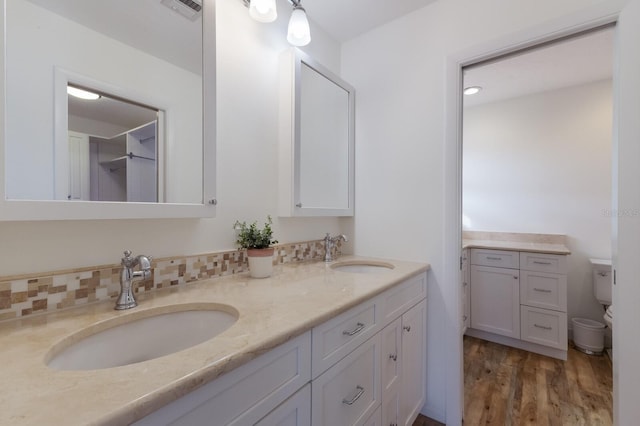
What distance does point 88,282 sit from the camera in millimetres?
829

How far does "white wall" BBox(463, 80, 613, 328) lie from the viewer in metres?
2.38

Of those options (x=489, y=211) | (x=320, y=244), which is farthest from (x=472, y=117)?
(x=320, y=244)

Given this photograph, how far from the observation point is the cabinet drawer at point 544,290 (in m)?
2.13

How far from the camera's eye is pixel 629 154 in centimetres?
106

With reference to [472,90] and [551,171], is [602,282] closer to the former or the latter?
[551,171]

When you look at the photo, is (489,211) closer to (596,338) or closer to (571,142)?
(571,142)

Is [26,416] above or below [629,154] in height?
below

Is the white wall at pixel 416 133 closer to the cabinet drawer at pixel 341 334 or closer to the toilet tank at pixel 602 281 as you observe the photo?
the cabinet drawer at pixel 341 334

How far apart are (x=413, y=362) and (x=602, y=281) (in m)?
1.97

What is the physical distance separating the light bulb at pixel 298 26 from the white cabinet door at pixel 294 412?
148 cm

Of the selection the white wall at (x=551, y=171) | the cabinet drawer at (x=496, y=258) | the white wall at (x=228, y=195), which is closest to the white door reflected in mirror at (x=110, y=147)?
the white wall at (x=228, y=195)

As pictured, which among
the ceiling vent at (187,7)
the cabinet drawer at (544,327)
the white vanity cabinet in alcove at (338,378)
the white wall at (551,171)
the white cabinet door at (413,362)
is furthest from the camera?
the white wall at (551,171)

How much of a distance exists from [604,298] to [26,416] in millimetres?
3234

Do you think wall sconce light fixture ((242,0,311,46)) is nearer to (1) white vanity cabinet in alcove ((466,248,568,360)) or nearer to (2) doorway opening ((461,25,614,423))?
(2) doorway opening ((461,25,614,423))
